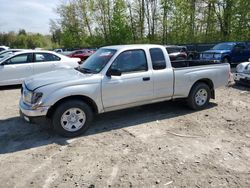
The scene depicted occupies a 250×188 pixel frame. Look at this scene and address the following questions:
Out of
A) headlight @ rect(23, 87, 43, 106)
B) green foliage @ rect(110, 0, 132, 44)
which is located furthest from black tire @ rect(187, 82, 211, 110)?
green foliage @ rect(110, 0, 132, 44)

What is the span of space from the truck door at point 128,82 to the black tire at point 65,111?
1.35 ft

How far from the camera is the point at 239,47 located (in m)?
16.0

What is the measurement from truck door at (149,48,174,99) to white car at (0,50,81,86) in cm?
611

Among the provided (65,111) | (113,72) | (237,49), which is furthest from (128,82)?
(237,49)

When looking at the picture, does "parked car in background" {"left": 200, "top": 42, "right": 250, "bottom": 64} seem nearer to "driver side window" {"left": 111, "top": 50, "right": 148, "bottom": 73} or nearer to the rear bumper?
the rear bumper

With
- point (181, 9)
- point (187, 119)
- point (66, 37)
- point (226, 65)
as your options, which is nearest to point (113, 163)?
point (187, 119)

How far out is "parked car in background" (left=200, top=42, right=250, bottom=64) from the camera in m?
15.3

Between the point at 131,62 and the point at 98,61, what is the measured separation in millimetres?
722

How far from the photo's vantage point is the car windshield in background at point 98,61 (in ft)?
18.2

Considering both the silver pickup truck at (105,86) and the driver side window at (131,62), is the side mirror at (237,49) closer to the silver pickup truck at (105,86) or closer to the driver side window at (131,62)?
the silver pickup truck at (105,86)

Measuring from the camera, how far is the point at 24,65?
1045 cm

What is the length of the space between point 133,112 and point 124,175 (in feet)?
10.3

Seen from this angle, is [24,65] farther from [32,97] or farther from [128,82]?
[128,82]

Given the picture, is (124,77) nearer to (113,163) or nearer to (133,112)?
(133,112)
